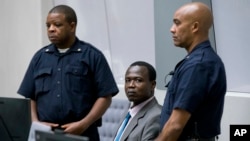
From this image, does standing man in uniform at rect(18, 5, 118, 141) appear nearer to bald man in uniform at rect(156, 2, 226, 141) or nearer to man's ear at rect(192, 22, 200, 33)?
bald man in uniform at rect(156, 2, 226, 141)

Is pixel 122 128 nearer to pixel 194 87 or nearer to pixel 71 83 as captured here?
pixel 71 83

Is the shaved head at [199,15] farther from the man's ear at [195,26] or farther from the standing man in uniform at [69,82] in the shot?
the standing man in uniform at [69,82]

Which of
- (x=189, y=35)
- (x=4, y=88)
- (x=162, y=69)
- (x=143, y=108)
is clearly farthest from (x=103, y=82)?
(x=4, y=88)

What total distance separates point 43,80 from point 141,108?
63 cm

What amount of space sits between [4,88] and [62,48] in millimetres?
3007

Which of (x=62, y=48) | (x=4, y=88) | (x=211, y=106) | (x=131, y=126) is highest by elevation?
(x=62, y=48)

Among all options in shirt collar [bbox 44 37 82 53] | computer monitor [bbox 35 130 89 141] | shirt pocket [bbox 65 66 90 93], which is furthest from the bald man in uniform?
computer monitor [bbox 35 130 89 141]

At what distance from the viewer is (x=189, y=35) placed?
2729 mm

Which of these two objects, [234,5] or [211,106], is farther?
[234,5]

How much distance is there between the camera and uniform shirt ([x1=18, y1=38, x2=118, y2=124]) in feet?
10.5

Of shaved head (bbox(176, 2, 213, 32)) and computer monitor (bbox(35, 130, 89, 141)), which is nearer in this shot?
computer monitor (bbox(35, 130, 89, 141))

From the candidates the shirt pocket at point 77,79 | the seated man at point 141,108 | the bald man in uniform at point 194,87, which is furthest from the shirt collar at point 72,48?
the bald man in uniform at point 194,87

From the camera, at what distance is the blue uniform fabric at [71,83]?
10.5ft

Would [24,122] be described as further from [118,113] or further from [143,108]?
[118,113]
